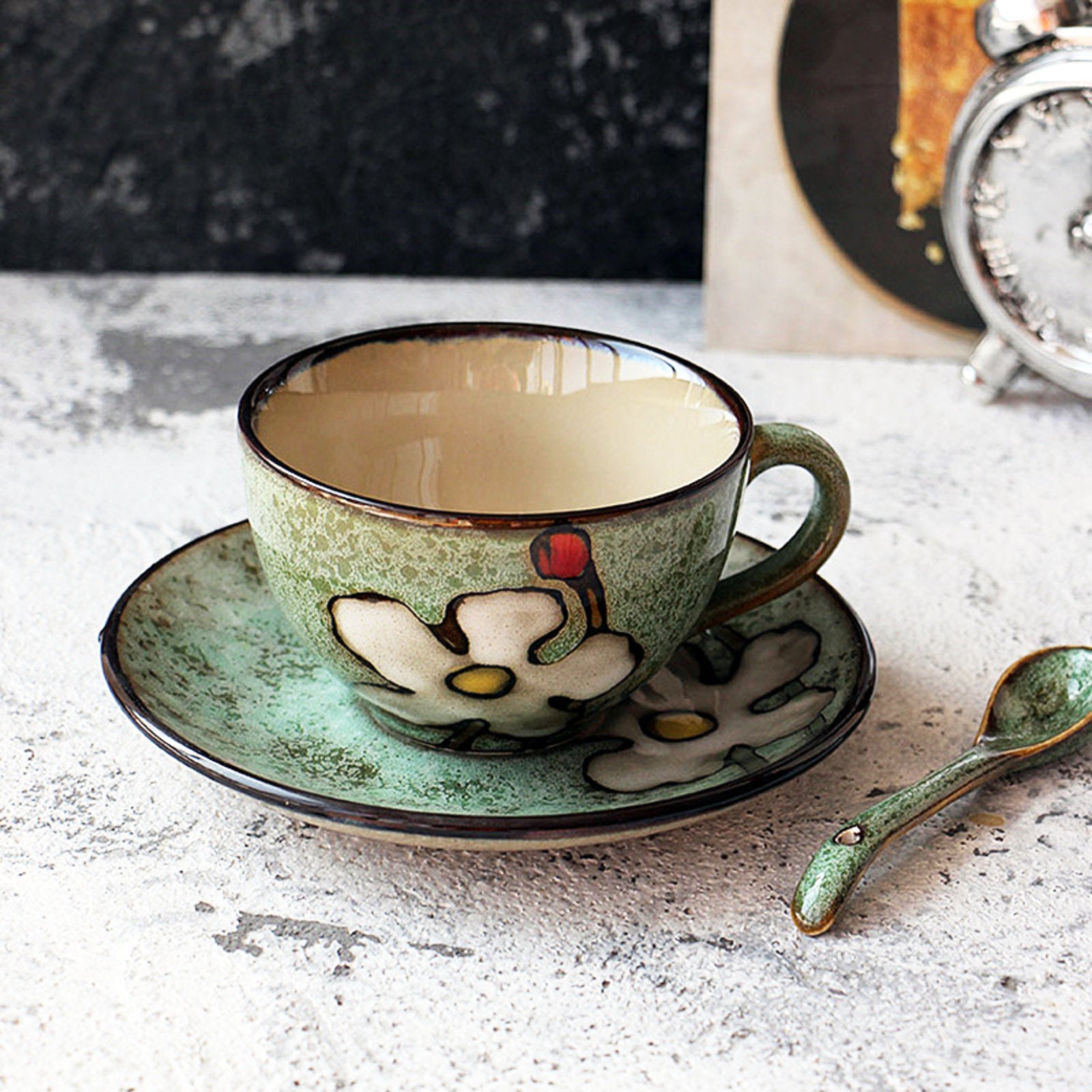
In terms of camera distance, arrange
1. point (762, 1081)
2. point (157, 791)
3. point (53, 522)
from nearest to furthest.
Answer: point (762, 1081)
point (157, 791)
point (53, 522)

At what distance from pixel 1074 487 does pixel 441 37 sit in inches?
20.2

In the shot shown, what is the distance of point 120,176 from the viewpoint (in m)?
1.00

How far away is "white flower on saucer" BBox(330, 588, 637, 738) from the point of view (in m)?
0.39

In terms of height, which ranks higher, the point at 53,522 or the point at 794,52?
the point at 794,52

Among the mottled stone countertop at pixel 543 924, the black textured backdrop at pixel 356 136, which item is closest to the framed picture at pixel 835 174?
the black textured backdrop at pixel 356 136

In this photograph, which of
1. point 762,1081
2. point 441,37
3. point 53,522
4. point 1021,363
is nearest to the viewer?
point 762,1081

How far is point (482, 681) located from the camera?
0.41 m

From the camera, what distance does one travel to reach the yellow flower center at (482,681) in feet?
1.33

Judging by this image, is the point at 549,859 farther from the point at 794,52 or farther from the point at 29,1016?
the point at 794,52

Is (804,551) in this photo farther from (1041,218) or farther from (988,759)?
(1041,218)

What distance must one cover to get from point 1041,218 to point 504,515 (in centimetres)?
47

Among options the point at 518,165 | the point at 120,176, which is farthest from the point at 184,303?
the point at 518,165

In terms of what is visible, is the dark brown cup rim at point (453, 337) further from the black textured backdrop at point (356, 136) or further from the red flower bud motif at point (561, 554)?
the black textured backdrop at point (356, 136)

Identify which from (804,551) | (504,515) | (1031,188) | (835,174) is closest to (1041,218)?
(1031,188)
